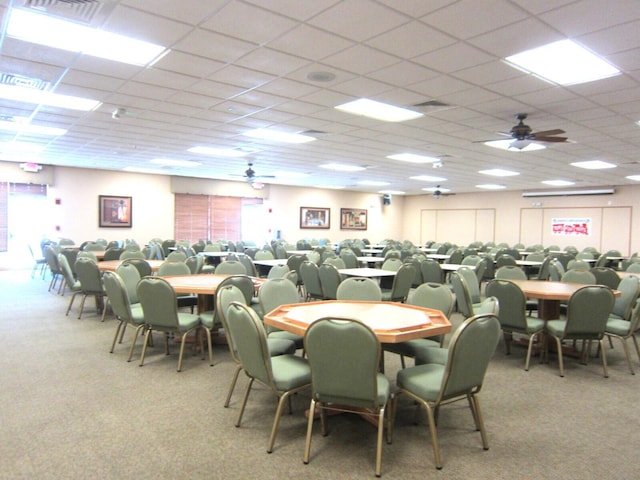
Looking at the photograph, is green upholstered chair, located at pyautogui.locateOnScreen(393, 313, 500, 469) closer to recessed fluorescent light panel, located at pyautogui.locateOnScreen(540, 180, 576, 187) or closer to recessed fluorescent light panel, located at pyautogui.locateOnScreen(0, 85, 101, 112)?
recessed fluorescent light panel, located at pyautogui.locateOnScreen(0, 85, 101, 112)

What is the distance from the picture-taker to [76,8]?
312 centimetres

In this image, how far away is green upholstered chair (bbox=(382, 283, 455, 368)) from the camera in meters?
3.46

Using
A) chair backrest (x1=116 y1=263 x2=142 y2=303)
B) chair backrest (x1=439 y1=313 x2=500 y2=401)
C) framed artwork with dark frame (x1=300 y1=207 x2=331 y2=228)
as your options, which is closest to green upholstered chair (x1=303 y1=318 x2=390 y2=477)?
chair backrest (x1=439 y1=313 x2=500 y2=401)

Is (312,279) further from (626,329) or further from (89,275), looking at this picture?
(626,329)

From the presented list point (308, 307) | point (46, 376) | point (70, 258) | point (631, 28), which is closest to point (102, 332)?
point (46, 376)

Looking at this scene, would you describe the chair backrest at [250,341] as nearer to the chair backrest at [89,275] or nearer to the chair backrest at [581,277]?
the chair backrest at [89,275]

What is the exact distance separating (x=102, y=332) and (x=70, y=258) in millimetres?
2820

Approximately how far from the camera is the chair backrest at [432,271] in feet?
25.6

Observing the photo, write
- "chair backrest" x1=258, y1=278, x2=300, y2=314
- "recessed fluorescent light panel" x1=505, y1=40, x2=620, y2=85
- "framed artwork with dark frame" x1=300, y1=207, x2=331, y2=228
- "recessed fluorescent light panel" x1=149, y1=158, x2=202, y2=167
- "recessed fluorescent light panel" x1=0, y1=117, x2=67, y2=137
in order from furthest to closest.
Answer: "framed artwork with dark frame" x1=300, y1=207, x2=331, y2=228, "recessed fluorescent light panel" x1=149, y1=158, x2=202, y2=167, "recessed fluorescent light panel" x1=0, y1=117, x2=67, y2=137, "chair backrest" x1=258, y1=278, x2=300, y2=314, "recessed fluorescent light panel" x1=505, y1=40, x2=620, y2=85

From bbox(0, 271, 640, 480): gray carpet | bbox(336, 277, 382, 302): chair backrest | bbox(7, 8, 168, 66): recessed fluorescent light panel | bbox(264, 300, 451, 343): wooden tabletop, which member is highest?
bbox(7, 8, 168, 66): recessed fluorescent light panel

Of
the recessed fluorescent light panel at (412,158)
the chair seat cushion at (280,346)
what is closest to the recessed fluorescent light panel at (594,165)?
the recessed fluorescent light panel at (412,158)

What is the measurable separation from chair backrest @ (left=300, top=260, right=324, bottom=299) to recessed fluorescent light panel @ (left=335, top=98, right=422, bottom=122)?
231cm

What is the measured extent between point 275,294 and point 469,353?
1958mm

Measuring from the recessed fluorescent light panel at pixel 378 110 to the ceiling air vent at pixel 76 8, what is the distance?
118 inches
